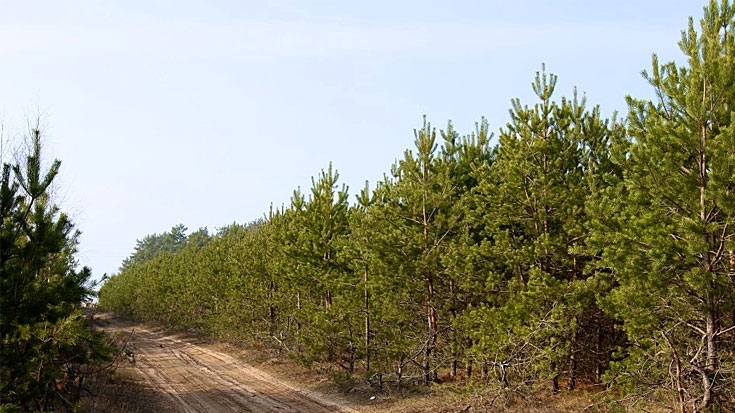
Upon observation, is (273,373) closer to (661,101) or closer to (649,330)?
(649,330)

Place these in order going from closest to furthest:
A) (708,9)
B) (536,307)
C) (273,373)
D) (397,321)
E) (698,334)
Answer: (708,9)
(698,334)
(536,307)
(397,321)
(273,373)

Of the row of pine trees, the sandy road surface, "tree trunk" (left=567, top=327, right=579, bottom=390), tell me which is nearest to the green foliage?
the sandy road surface

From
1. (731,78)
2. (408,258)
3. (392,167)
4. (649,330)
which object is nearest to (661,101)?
(731,78)

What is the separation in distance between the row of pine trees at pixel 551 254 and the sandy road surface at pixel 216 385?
2.01 m

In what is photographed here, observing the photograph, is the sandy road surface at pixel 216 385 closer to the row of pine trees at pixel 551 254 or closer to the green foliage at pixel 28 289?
the row of pine trees at pixel 551 254

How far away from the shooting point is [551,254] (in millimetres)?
15734

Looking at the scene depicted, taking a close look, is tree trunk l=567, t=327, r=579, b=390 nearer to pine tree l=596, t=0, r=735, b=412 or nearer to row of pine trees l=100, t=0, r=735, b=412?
row of pine trees l=100, t=0, r=735, b=412

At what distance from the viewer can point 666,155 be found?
10.3 metres

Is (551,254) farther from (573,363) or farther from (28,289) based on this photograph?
(28,289)

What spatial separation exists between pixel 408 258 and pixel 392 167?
4.05 metres

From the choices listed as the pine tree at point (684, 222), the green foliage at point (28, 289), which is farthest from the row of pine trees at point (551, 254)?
the green foliage at point (28, 289)

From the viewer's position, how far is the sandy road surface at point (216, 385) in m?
19.4

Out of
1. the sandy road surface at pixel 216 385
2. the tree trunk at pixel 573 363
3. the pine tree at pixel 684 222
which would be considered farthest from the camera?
the sandy road surface at pixel 216 385

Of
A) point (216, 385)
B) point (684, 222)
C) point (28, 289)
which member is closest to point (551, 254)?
point (684, 222)
